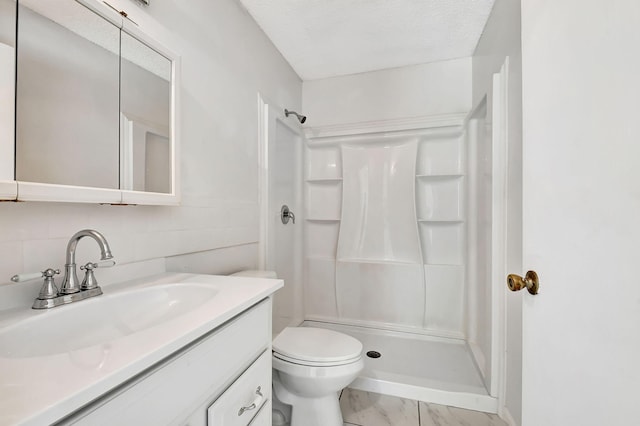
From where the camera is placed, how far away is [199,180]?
4.28 ft

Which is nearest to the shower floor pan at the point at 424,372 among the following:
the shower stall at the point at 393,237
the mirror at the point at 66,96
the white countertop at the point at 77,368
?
the shower stall at the point at 393,237

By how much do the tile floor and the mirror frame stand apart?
1.43 m

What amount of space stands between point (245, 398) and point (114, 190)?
736 millimetres

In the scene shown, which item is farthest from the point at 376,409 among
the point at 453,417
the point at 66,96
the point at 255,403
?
the point at 66,96

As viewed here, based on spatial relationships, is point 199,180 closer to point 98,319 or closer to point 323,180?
point 98,319

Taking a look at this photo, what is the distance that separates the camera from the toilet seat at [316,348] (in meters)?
1.25

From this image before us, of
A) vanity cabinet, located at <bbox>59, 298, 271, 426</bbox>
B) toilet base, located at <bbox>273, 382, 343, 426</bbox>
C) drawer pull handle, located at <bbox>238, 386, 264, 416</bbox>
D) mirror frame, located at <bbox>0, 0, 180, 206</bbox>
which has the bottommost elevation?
toilet base, located at <bbox>273, 382, 343, 426</bbox>

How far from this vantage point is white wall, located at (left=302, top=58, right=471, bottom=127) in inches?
87.8

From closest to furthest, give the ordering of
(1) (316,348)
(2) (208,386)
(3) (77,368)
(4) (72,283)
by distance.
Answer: (3) (77,368), (2) (208,386), (4) (72,283), (1) (316,348)

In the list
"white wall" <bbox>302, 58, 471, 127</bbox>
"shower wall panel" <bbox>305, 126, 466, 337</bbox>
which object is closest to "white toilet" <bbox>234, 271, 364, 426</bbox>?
"shower wall panel" <bbox>305, 126, 466, 337</bbox>

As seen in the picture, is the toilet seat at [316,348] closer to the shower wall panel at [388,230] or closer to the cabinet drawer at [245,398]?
the cabinet drawer at [245,398]
